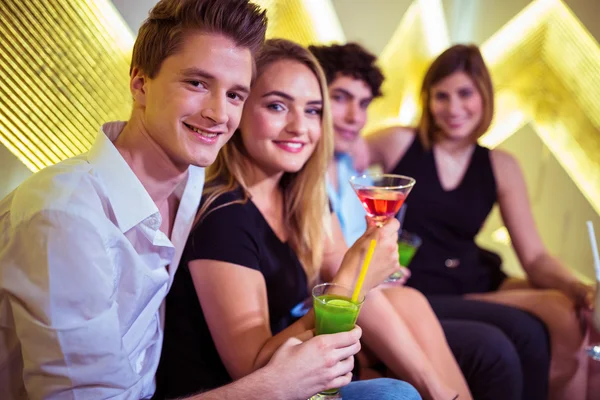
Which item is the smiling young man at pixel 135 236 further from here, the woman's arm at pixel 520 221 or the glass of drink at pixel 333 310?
the woman's arm at pixel 520 221

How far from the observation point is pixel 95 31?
67.4 inches

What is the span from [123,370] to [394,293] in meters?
1.03

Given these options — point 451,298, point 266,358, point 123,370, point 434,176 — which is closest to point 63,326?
point 123,370

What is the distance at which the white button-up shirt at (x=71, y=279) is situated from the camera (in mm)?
1049

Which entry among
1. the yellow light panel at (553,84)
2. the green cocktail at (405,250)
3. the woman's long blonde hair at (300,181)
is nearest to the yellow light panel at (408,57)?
the yellow light panel at (553,84)

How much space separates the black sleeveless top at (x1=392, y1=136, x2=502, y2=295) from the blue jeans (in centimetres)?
98

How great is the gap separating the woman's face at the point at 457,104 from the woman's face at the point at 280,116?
1.04 m

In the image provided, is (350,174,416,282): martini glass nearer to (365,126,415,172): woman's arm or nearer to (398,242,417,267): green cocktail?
(398,242,417,267): green cocktail

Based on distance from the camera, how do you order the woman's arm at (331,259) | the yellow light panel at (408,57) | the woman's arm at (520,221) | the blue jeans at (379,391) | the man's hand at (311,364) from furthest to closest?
the yellow light panel at (408,57)
the woman's arm at (520,221)
the woman's arm at (331,259)
the blue jeans at (379,391)
the man's hand at (311,364)

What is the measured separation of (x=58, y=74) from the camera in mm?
1630

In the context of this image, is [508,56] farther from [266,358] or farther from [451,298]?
[266,358]

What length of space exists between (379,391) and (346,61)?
1351 millimetres

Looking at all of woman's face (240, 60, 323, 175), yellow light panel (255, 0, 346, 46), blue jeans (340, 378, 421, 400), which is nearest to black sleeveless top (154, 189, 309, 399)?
woman's face (240, 60, 323, 175)

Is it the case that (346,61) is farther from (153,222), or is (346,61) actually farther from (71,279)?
(71,279)
